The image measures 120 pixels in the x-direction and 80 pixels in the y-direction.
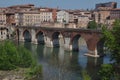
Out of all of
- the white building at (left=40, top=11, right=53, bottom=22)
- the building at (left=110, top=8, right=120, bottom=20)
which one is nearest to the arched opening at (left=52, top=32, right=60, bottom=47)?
the white building at (left=40, top=11, right=53, bottom=22)

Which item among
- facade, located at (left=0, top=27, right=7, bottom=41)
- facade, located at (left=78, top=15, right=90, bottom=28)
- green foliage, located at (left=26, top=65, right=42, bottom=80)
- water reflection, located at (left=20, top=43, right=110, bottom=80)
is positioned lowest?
water reflection, located at (left=20, top=43, right=110, bottom=80)

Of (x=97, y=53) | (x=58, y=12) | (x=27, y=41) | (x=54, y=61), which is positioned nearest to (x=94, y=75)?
(x=54, y=61)

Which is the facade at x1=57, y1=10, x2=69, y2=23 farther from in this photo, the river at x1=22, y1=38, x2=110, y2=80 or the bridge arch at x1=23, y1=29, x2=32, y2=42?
the river at x1=22, y1=38, x2=110, y2=80

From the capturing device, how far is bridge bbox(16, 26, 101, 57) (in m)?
39.4

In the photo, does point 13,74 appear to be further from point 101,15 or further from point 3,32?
point 101,15

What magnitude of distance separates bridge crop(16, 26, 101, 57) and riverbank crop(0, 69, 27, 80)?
560 inches

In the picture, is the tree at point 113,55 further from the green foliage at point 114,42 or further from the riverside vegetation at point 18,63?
the riverside vegetation at point 18,63

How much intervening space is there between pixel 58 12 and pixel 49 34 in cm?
2883

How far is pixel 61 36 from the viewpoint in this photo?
5294cm

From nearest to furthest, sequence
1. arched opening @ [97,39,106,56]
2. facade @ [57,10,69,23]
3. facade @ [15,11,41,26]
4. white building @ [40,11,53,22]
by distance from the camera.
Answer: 1. arched opening @ [97,39,106,56]
2. facade @ [15,11,41,26]
3. white building @ [40,11,53,22]
4. facade @ [57,10,69,23]

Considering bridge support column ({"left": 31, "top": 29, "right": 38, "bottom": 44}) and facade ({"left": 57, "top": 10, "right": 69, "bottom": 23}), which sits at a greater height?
facade ({"left": 57, "top": 10, "right": 69, "bottom": 23})

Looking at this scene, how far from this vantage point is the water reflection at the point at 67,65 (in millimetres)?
26597

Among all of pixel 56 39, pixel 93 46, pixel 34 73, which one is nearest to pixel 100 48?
pixel 93 46

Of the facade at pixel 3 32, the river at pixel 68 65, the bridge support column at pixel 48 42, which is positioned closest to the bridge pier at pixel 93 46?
the river at pixel 68 65
